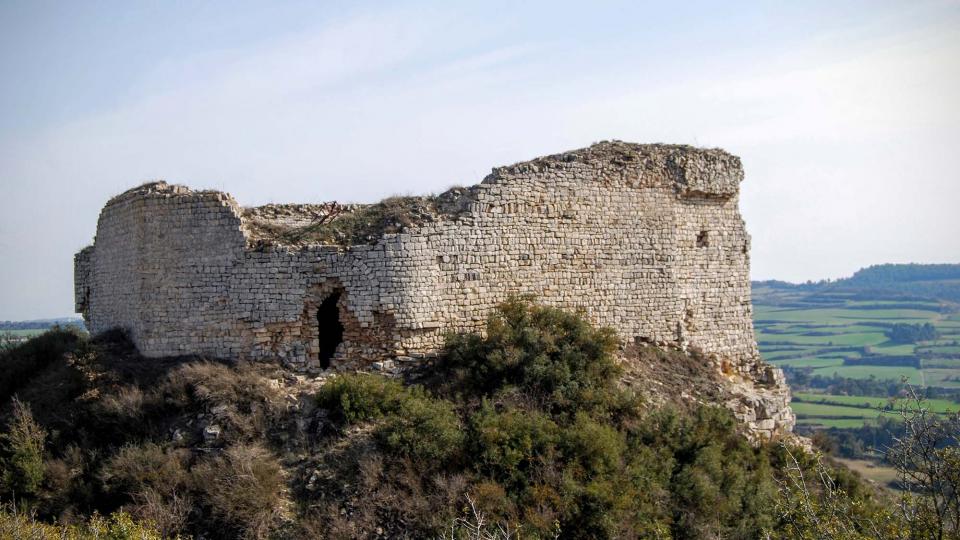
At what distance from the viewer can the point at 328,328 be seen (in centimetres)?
1411

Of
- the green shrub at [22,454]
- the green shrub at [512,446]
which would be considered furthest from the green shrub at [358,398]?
the green shrub at [22,454]

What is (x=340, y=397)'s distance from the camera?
1197cm

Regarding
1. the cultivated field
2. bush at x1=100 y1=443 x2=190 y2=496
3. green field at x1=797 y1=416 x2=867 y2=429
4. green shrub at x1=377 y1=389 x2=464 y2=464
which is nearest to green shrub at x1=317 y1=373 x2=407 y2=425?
green shrub at x1=377 y1=389 x2=464 y2=464

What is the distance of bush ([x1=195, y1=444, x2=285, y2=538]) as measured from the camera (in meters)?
10.6

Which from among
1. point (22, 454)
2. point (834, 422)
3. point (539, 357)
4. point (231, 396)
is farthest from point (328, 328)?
point (834, 422)

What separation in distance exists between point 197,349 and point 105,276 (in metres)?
3.12

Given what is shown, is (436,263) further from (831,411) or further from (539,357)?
(831,411)

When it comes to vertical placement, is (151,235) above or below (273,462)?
above

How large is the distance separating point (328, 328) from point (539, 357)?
140 inches

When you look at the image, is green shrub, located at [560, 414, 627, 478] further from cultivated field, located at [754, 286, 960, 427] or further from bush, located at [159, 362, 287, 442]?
cultivated field, located at [754, 286, 960, 427]

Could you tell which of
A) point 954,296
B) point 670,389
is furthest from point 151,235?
point 954,296

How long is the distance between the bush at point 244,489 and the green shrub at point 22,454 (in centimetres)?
235

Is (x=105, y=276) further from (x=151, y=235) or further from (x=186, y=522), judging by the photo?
(x=186, y=522)

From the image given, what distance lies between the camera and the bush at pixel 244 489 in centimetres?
1059
